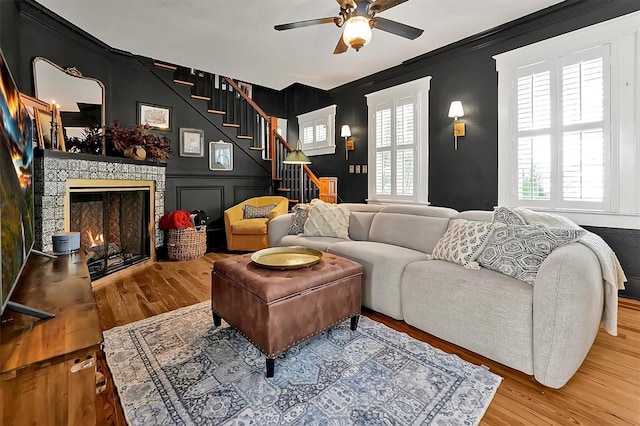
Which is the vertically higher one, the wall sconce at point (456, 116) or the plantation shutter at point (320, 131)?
the plantation shutter at point (320, 131)

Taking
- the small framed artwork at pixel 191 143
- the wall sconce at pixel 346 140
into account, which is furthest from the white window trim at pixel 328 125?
the small framed artwork at pixel 191 143

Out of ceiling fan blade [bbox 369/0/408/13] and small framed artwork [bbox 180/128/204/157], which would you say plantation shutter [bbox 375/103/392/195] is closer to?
ceiling fan blade [bbox 369/0/408/13]

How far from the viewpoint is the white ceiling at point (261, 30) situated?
295 cm

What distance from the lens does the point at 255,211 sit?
16.9 ft

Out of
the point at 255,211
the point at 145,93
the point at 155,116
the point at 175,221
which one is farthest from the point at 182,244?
the point at 145,93

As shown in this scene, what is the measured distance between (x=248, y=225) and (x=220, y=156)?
154 cm

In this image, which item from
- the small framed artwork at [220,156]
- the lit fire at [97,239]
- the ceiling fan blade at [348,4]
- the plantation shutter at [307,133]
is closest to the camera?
the ceiling fan blade at [348,4]

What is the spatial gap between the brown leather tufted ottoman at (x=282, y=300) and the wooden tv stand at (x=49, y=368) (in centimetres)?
85

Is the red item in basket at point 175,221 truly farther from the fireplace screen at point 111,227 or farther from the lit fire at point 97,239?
the lit fire at point 97,239

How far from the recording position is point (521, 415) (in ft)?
4.76

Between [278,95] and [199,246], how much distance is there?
4.05 meters

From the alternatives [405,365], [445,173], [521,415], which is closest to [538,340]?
[521,415]

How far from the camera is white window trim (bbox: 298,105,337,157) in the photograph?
18.5 ft

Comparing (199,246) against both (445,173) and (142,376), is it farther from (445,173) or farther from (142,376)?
(445,173)
